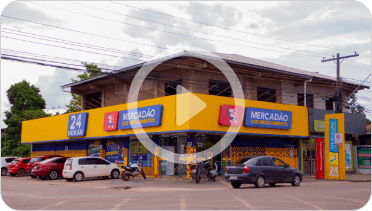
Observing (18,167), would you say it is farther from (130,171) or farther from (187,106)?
(187,106)

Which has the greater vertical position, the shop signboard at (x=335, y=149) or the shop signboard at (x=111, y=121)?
the shop signboard at (x=111, y=121)

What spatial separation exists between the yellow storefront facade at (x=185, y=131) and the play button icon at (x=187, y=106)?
18 cm

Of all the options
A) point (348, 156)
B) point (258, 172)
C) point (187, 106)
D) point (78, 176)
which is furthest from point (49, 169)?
point (348, 156)

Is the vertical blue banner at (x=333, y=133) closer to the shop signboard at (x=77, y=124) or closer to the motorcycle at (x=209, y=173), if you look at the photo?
the motorcycle at (x=209, y=173)

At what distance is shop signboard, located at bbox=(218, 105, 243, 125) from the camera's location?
76.7ft

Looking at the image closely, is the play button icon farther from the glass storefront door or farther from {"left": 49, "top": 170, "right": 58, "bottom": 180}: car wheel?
the glass storefront door

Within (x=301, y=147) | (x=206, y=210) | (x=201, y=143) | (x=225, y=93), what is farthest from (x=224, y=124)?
(x=206, y=210)

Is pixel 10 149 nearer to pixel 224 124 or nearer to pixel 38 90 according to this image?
pixel 38 90

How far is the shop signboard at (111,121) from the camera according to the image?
26938 mm

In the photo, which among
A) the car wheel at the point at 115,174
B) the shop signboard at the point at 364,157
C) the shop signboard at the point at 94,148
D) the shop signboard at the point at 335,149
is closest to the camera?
the shop signboard at the point at 335,149

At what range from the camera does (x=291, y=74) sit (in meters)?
30.8

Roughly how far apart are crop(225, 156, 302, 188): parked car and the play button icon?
16.0 ft

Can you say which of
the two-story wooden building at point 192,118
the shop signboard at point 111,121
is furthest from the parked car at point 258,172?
the shop signboard at point 111,121

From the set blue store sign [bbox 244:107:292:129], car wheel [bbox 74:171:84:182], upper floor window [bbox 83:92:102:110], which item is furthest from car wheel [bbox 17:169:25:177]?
blue store sign [bbox 244:107:292:129]
